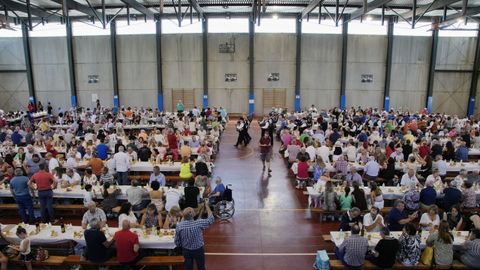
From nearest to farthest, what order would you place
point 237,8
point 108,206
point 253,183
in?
point 108,206 < point 253,183 < point 237,8

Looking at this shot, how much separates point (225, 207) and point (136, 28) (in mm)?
19565

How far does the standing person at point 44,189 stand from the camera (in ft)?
26.2

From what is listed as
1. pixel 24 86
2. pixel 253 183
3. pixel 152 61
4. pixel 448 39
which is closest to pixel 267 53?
pixel 152 61

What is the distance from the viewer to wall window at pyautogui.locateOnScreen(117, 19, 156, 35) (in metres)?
24.5

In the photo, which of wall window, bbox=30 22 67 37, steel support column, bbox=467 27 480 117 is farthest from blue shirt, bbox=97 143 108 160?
steel support column, bbox=467 27 480 117

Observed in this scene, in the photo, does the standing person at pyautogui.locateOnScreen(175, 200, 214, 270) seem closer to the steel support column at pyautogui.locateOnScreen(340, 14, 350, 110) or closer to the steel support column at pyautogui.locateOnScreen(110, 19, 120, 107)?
the steel support column at pyautogui.locateOnScreen(340, 14, 350, 110)

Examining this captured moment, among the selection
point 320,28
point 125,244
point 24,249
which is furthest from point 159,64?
point 125,244

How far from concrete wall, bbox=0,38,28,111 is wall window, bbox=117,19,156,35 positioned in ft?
24.5

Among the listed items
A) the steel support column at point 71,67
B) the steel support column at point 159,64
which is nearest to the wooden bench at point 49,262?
the steel support column at point 159,64

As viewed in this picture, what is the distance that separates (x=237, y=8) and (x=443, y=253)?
19.7m

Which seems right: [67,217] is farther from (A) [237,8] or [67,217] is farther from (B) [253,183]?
(A) [237,8]

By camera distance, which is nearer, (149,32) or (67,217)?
(67,217)

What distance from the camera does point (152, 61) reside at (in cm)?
2497

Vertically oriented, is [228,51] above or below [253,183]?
above
